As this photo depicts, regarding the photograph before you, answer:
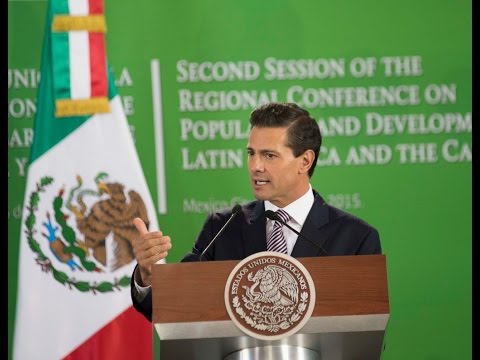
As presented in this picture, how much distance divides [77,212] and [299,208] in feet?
4.92

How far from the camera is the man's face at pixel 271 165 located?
313cm

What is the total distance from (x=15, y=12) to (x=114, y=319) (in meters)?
1.76

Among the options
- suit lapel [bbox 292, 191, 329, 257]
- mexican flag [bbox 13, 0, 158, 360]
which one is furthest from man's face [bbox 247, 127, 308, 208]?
mexican flag [bbox 13, 0, 158, 360]

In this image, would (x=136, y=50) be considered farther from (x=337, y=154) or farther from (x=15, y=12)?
(x=337, y=154)

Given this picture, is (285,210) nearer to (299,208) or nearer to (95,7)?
(299,208)

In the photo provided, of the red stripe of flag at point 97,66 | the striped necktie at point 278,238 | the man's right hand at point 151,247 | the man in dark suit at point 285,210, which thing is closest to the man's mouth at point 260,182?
the man in dark suit at point 285,210

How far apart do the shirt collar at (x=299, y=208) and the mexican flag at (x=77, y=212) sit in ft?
4.13

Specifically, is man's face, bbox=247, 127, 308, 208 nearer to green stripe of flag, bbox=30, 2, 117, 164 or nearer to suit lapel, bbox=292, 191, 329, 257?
suit lapel, bbox=292, 191, 329, 257

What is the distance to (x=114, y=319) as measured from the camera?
170 inches

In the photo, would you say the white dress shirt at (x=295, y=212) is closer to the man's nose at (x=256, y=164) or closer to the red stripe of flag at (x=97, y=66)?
the man's nose at (x=256, y=164)

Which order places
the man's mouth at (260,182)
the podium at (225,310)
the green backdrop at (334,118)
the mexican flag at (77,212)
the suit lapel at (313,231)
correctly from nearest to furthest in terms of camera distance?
the podium at (225,310) → the suit lapel at (313,231) → the man's mouth at (260,182) → the mexican flag at (77,212) → the green backdrop at (334,118)

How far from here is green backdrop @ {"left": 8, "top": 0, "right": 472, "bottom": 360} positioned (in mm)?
4824

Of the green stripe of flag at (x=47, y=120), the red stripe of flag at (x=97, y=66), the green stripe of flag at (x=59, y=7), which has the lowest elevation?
the green stripe of flag at (x=47, y=120)

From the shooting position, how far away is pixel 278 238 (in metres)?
3.10
